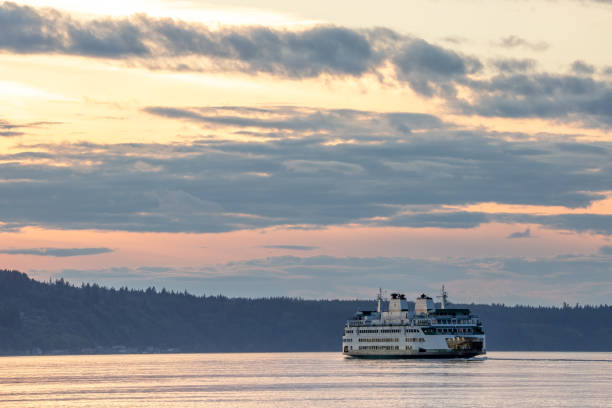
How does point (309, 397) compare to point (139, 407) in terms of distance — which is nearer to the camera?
point (139, 407)

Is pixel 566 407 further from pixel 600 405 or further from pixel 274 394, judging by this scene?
pixel 274 394

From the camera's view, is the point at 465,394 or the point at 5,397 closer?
the point at 465,394

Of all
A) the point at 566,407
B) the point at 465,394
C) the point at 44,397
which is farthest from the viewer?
the point at 44,397

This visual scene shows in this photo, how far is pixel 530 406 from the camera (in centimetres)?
16050

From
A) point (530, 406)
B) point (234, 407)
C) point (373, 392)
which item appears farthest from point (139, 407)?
point (530, 406)

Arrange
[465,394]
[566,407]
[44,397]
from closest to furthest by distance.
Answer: [566,407] → [465,394] → [44,397]

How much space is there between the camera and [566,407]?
15888 cm

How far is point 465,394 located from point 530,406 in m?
20.0

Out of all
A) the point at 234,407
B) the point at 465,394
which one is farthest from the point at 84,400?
the point at 465,394

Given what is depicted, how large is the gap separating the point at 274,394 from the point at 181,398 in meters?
16.1

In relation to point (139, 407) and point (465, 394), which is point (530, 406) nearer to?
point (465, 394)

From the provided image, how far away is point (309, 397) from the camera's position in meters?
180

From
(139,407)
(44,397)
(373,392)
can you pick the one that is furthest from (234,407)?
(44,397)

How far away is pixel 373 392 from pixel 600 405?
3968cm
